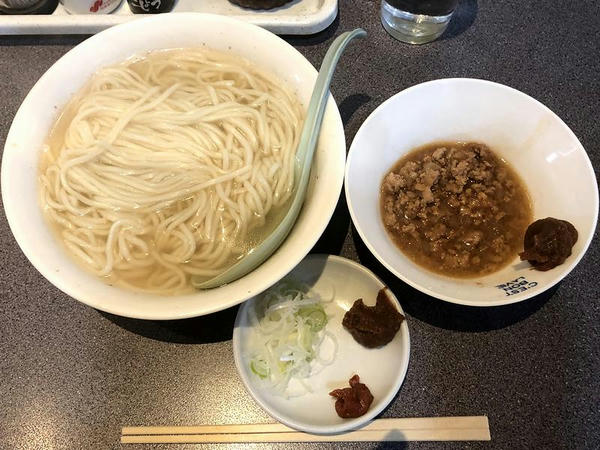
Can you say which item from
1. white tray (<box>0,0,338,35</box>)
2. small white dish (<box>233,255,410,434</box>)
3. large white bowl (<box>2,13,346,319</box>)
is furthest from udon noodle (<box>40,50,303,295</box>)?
white tray (<box>0,0,338,35</box>)

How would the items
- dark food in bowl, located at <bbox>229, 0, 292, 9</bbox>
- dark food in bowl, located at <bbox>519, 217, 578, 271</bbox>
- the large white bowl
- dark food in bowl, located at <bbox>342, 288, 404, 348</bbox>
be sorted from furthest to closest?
1. dark food in bowl, located at <bbox>229, 0, 292, 9</bbox>
2. dark food in bowl, located at <bbox>342, 288, 404, 348</bbox>
3. dark food in bowl, located at <bbox>519, 217, 578, 271</bbox>
4. the large white bowl

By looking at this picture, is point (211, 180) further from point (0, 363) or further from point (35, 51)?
point (35, 51)

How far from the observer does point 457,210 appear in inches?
66.8

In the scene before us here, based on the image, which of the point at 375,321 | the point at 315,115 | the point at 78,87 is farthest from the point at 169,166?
the point at 375,321

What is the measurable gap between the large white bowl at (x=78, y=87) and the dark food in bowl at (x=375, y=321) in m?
0.37

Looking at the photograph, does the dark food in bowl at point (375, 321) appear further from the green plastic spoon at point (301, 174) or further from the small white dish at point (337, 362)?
the green plastic spoon at point (301, 174)

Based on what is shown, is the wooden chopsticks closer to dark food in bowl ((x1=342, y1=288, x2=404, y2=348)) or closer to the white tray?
dark food in bowl ((x1=342, y1=288, x2=404, y2=348))

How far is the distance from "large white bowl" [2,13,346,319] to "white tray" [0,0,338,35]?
15.8 inches

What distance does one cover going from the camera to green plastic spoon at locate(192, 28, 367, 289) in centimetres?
143

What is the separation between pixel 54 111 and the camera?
1.66 meters

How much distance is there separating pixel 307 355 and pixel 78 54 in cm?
140

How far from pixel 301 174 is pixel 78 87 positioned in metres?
0.94

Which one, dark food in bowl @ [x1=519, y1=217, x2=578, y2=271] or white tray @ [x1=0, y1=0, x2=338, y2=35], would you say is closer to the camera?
dark food in bowl @ [x1=519, y1=217, x2=578, y2=271]

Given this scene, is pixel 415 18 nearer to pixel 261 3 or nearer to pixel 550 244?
pixel 261 3
